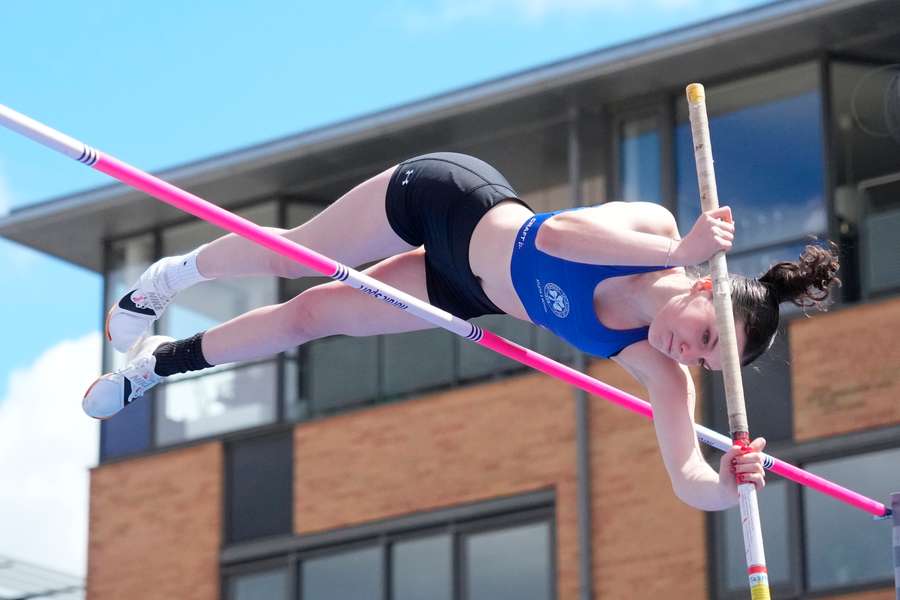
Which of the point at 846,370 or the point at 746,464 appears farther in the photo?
the point at 846,370

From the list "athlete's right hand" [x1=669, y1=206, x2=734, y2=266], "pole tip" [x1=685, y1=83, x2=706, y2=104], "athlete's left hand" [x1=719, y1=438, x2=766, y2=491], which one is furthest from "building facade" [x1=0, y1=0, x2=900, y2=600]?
"athlete's right hand" [x1=669, y1=206, x2=734, y2=266]

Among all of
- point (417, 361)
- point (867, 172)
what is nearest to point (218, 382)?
point (417, 361)

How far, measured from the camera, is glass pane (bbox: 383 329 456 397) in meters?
15.3

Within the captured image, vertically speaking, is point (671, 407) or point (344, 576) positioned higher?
point (344, 576)

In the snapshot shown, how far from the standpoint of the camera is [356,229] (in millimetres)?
6676

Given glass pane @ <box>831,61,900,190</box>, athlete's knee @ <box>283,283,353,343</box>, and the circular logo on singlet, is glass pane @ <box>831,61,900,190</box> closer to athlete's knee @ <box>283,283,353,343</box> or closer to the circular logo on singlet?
athlete's knee @ <box>283,283,353,343</box>

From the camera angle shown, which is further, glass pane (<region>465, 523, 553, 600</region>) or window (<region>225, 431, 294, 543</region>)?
window (<region>225, 431, 294, 543</region>)

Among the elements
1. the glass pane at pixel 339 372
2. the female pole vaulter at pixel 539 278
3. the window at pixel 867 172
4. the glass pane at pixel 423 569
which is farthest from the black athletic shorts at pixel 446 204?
the glass pane at pixel 339 372

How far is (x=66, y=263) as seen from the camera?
18.4 metres

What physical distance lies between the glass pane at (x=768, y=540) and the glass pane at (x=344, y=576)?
2993 mm

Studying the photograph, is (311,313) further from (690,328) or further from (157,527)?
(157,527)

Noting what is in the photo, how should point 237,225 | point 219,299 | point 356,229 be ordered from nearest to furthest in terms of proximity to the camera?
point 237,225 → point 356,229 → point 219,299

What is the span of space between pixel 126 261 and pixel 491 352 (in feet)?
14.3

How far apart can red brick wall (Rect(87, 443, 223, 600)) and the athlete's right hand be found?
10.6 m
